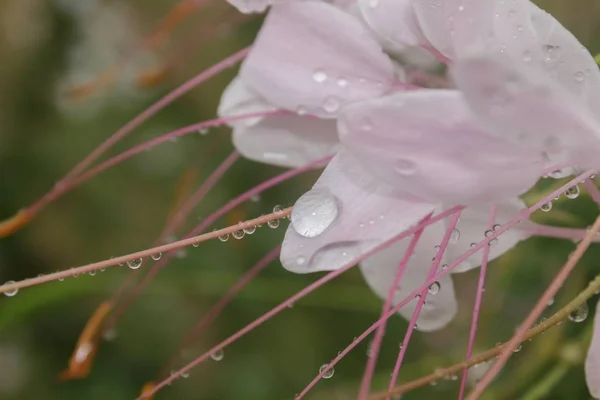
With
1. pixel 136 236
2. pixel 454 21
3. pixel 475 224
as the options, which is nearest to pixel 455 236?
pixel 475 224

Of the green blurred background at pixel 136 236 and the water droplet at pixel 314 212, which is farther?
the green blurred background at pixel 136 236

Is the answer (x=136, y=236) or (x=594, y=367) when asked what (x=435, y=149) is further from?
(x=136, y=236)

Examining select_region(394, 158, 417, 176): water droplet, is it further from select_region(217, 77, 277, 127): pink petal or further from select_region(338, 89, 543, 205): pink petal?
select_region(217, 77, 277, 127): pink petal

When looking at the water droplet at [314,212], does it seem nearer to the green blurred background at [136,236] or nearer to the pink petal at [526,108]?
the pink petal at [526,108]

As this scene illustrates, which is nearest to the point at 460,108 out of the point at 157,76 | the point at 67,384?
the point at 157,76

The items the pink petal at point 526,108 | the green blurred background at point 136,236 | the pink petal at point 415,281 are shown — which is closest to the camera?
the pink petal at point 526,108

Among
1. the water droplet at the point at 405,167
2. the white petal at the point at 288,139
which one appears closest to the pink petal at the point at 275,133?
the white petal at the point at 288,139

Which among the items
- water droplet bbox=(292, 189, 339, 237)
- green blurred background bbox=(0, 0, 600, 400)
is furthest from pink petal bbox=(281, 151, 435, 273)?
green blurred background bbox=(0, 0, 600, 400)
